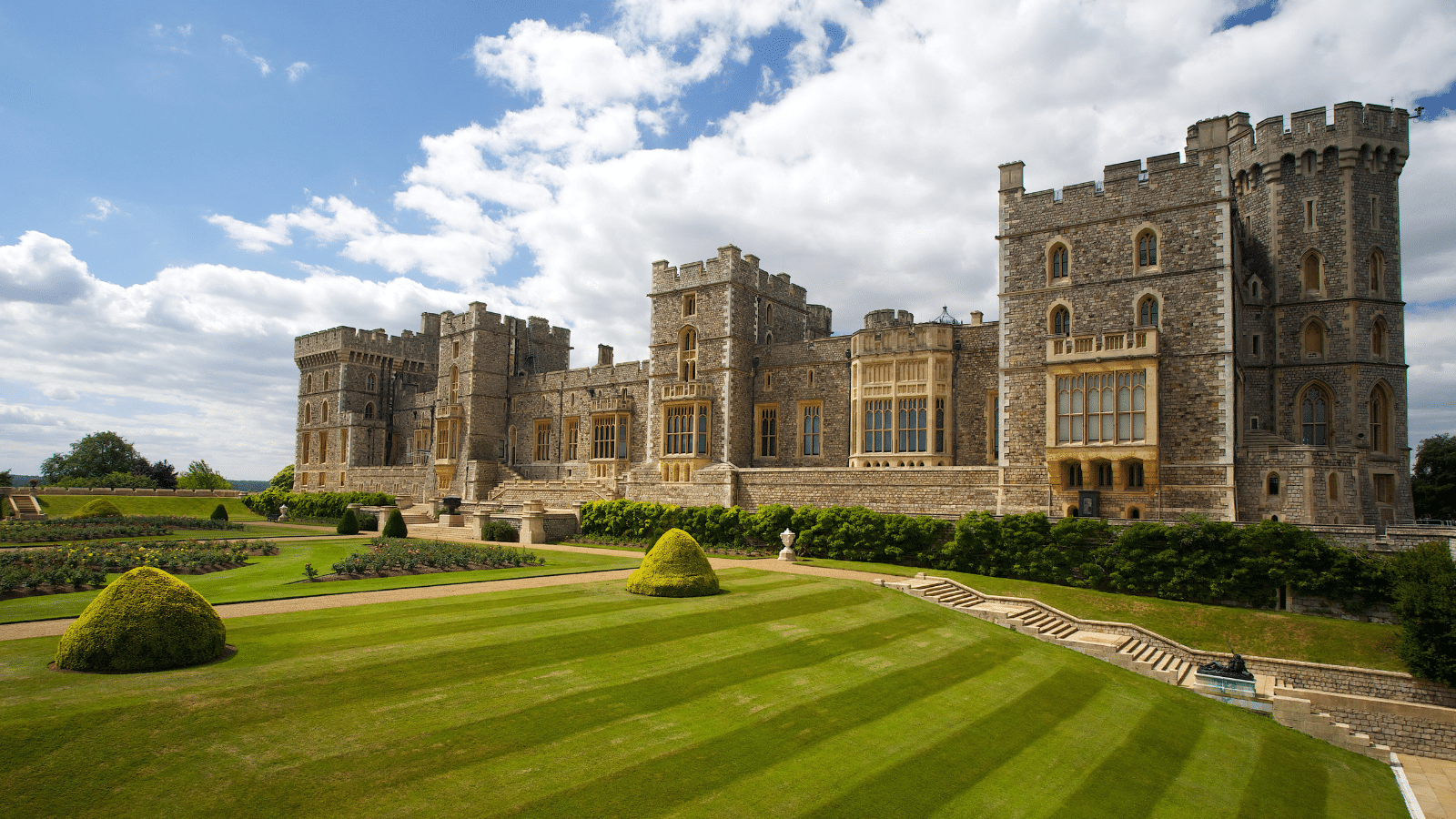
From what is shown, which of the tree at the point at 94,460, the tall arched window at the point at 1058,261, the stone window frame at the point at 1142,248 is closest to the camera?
the stone window frame at the point at 1142,248

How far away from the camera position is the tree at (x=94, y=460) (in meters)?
67.0

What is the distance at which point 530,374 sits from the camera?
52.7 meters

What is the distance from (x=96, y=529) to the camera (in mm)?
31844

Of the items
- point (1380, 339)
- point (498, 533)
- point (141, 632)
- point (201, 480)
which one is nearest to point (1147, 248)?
point (1380, 339)

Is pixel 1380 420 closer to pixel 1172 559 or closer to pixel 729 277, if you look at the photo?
pixel 1172 559

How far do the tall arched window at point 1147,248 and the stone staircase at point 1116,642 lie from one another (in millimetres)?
12993

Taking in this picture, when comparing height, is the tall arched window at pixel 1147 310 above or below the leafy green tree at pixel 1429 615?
above

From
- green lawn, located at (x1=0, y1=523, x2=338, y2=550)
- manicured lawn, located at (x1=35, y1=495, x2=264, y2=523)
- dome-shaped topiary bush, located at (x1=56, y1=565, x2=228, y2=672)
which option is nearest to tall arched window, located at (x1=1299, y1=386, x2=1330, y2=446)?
dome-shaped topiary bush, located at (x1=56, y1=565, x2=228, y2=672)

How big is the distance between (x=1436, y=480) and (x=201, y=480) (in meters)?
92.2

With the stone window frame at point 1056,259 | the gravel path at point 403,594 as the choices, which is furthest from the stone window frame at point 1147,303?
the gravel path at point 403,594

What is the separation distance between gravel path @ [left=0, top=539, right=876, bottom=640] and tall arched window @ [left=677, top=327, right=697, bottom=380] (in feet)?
50.5

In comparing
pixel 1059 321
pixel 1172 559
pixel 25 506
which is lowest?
pixel 25 506

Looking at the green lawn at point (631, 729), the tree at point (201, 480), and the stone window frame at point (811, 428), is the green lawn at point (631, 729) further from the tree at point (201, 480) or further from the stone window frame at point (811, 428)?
the tree at point (201, 480)

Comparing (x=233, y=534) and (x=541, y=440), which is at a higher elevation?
(x=541, y=440)
